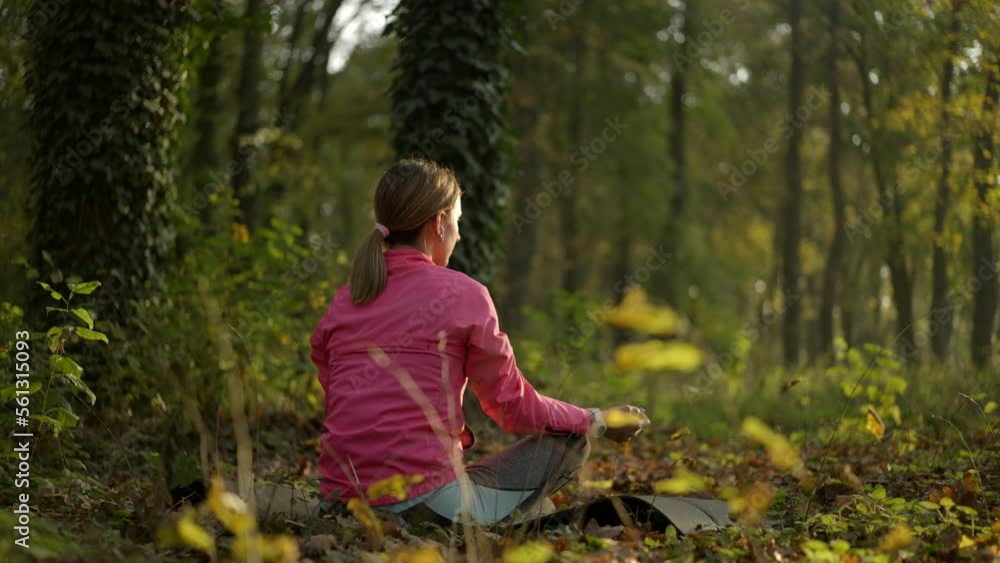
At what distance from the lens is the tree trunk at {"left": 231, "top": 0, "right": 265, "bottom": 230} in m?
12.8

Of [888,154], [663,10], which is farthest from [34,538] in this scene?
[663,10]

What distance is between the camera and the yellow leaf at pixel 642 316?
231 cm

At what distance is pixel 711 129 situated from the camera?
2034 cm

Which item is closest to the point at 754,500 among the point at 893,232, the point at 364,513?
the point at 364,513

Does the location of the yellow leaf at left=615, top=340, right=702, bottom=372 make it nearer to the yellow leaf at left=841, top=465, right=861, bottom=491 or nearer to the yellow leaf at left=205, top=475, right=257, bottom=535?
the yellow leaf at left=205, top=475, right=257, bottom=535

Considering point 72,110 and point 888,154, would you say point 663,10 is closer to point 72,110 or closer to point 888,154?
point 888,154

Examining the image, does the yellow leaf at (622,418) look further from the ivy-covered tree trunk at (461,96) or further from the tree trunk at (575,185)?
the tree trunk at (575,185)

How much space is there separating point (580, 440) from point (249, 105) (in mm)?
10644

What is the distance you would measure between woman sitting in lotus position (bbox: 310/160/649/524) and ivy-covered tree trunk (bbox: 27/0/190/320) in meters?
2.61

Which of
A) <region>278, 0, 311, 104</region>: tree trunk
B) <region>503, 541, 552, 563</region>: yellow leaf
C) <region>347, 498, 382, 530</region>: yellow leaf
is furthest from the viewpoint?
<region>278, 0, 311, 104</region>: tree trunk

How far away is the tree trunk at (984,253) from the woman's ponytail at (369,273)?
5697 mm

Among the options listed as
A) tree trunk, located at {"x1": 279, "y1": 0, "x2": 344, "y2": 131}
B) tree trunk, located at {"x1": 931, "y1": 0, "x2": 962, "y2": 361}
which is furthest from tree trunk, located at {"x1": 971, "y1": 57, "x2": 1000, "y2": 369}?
tree trunk, located at {"x1": 279, "y1": 0, "x2": 344, "y2": 131}

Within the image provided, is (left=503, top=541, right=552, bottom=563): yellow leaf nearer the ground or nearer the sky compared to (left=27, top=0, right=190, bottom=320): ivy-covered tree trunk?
nearer the ground

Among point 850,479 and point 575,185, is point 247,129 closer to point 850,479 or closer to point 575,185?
point 575,185
